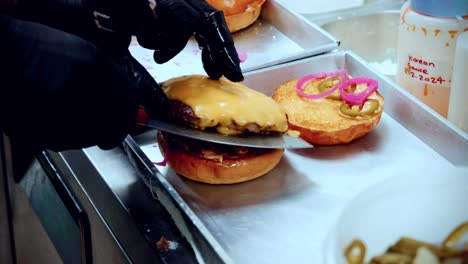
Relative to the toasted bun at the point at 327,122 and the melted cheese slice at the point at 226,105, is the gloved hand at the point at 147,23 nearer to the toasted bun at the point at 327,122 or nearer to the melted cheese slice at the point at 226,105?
the melted cheese slice at the point at 226,105

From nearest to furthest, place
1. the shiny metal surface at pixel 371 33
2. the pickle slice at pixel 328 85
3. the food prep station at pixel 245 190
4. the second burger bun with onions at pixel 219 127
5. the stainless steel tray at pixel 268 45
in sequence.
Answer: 1. the food prep station at pixel 245 190
2. the second burger bun with onions at pixel 219 127
3. the pickle slice at pixel 328 85
4. the stainless steel tray at pixel 268 45
5. the shiny metal surface at pixel 371 33

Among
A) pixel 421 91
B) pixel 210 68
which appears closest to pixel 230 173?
pixel 210 68

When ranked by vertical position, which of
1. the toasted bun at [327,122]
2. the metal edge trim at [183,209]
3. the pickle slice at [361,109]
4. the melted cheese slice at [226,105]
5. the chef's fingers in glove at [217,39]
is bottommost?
the toasted bun at [327,122]

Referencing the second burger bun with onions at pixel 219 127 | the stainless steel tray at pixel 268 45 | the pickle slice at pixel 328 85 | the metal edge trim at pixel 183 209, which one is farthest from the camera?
the stainless steel tray at pixel 268 45

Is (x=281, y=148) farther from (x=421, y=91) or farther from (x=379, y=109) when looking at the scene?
(x=421, y=91)

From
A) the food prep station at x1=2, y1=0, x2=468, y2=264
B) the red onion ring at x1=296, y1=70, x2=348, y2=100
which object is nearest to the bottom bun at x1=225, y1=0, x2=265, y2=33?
the food prep station at x1=2, y1=0, x2=468, y2=264

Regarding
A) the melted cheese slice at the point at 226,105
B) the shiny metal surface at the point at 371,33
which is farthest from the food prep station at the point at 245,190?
the shiny metal surface at the point at 371,33
